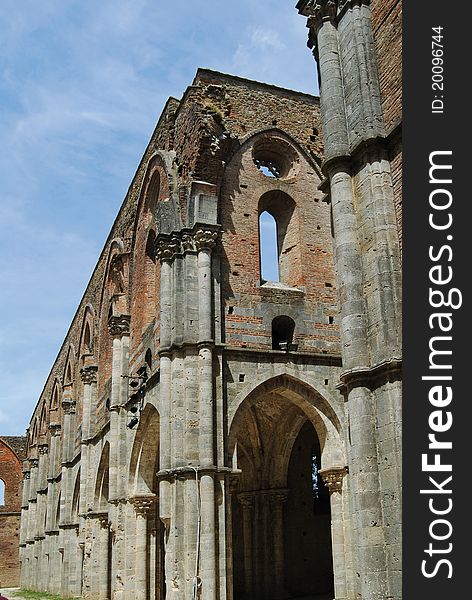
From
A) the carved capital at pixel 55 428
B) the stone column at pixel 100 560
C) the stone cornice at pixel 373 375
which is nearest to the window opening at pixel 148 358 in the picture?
the stone column at pixel 100 560

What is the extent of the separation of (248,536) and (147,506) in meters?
2.81

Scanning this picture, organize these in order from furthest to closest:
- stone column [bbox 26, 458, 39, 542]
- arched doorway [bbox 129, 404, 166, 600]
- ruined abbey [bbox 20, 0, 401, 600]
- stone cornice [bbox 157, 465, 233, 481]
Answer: stone column [bbox 26, 458, 39, 542] → arched doorway [bbox 129, 404, 166, 600] → stone cornice [bbox 157, 465, 233, 481] → ruined abbey [bbox 20, 0, 401, 600]

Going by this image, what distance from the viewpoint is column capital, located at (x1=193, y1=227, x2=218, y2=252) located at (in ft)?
50.9

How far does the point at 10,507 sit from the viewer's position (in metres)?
46.1

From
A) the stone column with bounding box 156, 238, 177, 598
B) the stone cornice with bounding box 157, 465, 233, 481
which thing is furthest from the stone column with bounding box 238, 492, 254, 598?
the stone cornice with bounding box 157, 465, 233, 481

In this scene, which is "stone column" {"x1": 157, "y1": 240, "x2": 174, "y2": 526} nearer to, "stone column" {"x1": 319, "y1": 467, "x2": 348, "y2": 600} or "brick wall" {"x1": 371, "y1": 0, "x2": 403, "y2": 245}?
"stone column" {"x1": 319, "y1": 467, "x2": 348, "y2": 600}

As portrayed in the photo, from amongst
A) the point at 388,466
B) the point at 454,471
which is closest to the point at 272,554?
the point at 388,466

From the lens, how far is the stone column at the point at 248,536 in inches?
719

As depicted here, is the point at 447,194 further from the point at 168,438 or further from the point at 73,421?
the point at 73,421

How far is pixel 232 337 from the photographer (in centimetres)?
1538

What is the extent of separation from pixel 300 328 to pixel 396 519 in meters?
9.10

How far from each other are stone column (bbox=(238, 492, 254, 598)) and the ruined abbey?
0.05 meters

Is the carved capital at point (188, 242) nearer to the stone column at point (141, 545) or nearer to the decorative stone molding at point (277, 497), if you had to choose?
the stone column at point (141, 545)

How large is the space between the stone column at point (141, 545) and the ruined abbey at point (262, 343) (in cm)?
4
